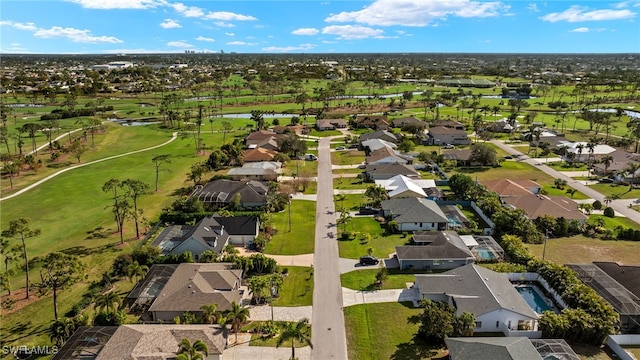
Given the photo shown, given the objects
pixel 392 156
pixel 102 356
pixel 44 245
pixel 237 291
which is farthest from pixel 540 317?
pixel 44 245

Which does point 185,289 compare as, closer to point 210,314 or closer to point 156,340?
point 210,314

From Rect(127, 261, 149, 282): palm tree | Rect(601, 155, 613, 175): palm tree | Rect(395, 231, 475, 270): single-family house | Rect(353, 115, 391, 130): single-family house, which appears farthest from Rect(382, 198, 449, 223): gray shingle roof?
Rect(353, 115, 391, 130): single-family house

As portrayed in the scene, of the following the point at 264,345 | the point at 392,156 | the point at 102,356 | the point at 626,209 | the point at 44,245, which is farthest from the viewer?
the point at 392,156

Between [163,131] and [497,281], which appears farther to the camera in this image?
[163,131]

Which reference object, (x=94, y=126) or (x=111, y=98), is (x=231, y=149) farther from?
(x=111, y=98)

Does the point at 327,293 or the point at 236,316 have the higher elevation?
the point at 236,316

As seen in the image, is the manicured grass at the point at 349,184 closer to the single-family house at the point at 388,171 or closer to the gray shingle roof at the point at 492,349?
the single-family house at the point at 388,171

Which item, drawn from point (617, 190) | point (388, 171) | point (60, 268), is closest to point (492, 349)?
point (60, 268)
